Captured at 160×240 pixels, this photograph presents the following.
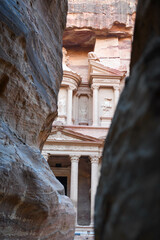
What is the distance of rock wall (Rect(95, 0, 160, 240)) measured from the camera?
2.27 ft

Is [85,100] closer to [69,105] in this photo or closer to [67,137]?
[69,105]

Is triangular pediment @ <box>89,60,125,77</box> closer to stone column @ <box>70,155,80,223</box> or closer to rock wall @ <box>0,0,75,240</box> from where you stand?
stone column @ <box>70,155,80,223</box>

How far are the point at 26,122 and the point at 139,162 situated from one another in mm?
3267

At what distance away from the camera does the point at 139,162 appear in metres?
0.76

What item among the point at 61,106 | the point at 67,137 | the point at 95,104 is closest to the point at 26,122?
the point at 67,137

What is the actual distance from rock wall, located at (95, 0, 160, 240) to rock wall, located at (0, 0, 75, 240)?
2.23 metres

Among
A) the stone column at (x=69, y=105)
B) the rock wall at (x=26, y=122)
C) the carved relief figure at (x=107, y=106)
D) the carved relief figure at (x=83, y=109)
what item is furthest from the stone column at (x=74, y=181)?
the rock wall at (x=26, y=122)

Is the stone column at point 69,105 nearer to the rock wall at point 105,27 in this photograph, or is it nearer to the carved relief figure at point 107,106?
the carved relief figure at point 107,106

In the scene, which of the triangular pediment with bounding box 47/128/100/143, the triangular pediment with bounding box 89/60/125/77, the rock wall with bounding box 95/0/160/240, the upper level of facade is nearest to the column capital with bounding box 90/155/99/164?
the triangular pediment with bounding box 47/128/100/143

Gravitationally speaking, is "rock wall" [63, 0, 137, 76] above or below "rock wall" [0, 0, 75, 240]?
above

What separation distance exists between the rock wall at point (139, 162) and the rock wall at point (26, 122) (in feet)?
7.31

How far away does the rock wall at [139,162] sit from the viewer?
2.27 feet

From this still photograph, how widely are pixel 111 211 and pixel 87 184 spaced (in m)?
21.3

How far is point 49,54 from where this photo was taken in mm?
4727
